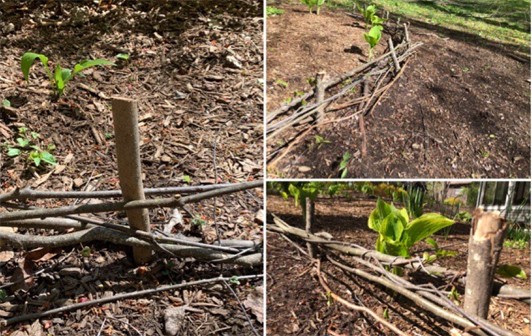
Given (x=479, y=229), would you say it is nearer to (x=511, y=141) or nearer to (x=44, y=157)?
(x=511, y=141)

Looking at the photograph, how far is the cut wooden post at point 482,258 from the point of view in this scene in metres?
1.00

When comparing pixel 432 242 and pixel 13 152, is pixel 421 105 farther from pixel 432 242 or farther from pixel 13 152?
pixel 13 152

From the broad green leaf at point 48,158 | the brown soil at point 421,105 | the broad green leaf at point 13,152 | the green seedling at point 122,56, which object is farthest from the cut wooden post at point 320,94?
the green seedling at point 122,56

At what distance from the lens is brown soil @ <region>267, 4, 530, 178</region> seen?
3.25ft

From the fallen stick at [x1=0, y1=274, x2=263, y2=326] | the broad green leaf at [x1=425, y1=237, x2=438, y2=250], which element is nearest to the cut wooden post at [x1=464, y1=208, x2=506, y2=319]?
the broad green leaf at [x1=425, y1=237, x2=438, y2=250]

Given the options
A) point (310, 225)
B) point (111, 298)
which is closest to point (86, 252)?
point (111, 298)

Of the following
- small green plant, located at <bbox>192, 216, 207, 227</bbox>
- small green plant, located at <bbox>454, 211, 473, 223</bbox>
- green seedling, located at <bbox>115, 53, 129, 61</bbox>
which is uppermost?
green seedling, located at <bbox>115, 53, 129, 61</bbox>

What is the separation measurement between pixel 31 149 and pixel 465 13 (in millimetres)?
1542

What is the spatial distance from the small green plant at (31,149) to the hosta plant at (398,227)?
4.02 feet

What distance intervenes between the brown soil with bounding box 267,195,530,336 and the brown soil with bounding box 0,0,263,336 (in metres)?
0.32

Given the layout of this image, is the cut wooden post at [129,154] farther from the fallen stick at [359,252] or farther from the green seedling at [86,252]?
the fallen stick at [359,252]

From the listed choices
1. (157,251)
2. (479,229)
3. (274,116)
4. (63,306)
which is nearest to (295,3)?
(274,116)

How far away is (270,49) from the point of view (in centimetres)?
106

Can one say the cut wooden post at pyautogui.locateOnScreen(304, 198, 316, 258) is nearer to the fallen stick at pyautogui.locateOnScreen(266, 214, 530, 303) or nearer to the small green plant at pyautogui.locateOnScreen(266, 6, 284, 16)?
the fallen stick at pyautogui.locateOnScreen(266, 214, 530, 303)
